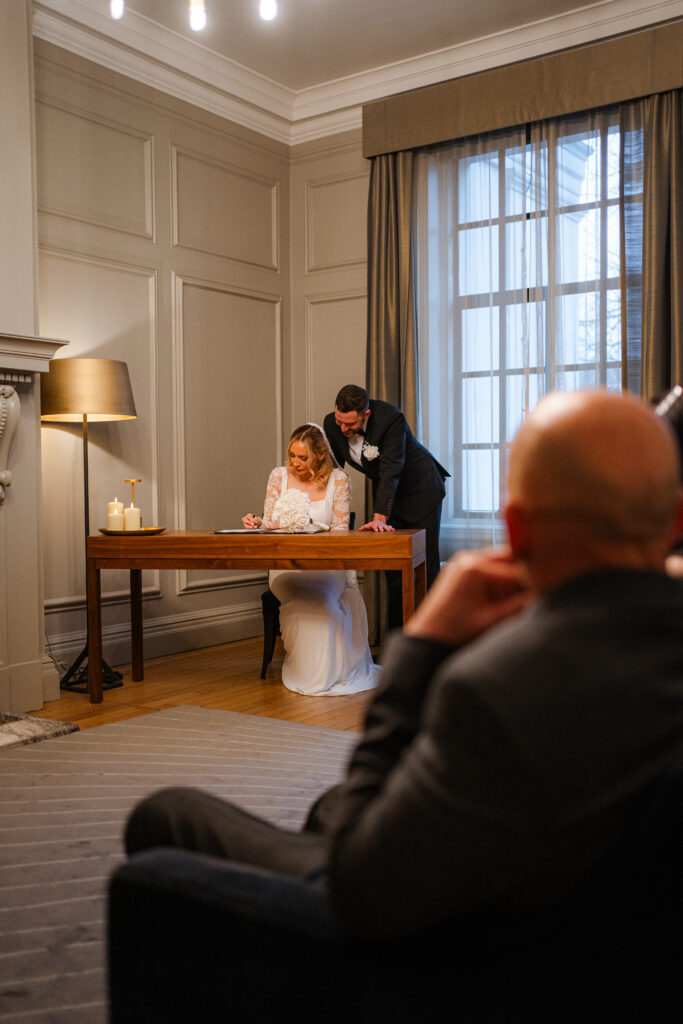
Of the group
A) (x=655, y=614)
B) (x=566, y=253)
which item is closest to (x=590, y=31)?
(x=566, y=253)

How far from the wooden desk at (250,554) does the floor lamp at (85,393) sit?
248 millimetres

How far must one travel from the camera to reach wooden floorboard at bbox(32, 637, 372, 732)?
389 centimetres

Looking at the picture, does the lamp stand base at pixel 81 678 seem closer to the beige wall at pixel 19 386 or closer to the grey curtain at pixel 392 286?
the beige wall at pixel 19 386

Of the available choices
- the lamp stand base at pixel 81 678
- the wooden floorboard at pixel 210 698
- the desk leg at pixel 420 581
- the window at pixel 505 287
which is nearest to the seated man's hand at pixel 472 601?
the wooden floorboard at pixel 210 698

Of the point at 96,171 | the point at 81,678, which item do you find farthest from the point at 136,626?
the point at 96,171

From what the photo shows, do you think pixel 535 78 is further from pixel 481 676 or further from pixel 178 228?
pixel 481 676

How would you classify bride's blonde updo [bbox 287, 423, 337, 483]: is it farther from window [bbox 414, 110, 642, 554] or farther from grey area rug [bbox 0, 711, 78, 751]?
grey area rug [bbox 0, 711, 78, 751]

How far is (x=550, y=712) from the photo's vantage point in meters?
0.66

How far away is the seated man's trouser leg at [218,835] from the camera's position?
1.00 metres

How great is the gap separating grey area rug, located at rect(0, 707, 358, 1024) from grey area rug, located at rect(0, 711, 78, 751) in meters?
0.05

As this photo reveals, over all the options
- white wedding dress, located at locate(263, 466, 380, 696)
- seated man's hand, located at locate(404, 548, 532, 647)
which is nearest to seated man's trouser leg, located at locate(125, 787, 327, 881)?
seated man's hand, located at locate(404, 548, 532, 647)

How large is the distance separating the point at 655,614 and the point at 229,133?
18.5 ft

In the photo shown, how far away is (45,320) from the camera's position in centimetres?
456

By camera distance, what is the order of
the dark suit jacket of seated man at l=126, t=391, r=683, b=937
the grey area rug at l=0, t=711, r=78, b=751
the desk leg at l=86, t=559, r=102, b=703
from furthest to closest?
1. the desk leg at l=86, t=559, r=102, b=703
2. the grey area rug at l=0, t=711, r=78, b=751
3. the dark suit jacket of seated man at l=126, t=391, r=683, b=937
